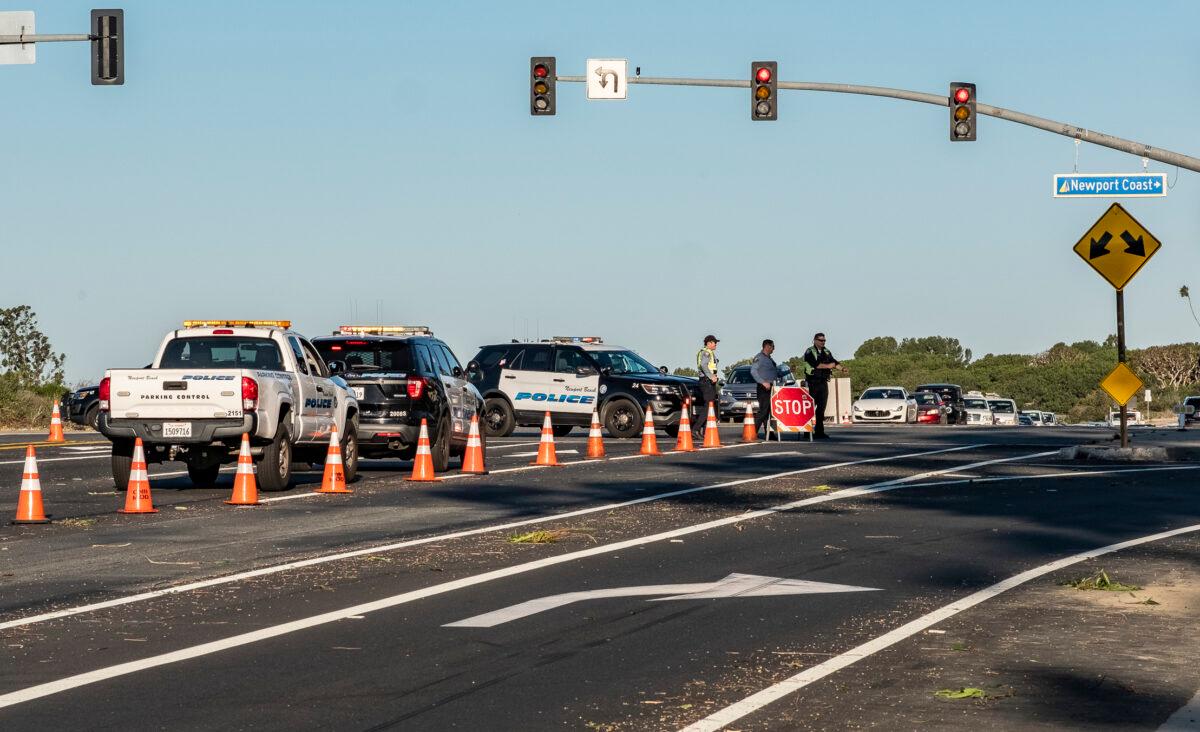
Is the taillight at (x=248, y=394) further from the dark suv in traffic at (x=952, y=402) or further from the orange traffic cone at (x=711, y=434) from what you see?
the dark suv in traffic at (x=952, y=402)

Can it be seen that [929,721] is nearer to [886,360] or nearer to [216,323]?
[216,323]

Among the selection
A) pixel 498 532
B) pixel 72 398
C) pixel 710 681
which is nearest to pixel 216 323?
pixel 498 532

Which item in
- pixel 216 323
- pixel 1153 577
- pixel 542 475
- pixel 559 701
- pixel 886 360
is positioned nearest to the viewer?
pixel 559 701

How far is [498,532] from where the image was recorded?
49.2 ft

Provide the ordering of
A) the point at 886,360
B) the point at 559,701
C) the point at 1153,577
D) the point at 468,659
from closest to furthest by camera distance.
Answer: the point at 559,701, the point at 468,659, the point at 1153,577, the point at 886,360

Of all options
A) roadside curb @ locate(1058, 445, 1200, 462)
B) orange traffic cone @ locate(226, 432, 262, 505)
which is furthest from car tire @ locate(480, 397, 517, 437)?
orange traffic cone @ locate(226, 432, 262, 505)

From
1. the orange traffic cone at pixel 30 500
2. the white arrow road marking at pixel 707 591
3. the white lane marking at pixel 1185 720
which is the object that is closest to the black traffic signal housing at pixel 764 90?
the orange traffic cone at pixel 30 500

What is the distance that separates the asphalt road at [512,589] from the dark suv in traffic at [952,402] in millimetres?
43660

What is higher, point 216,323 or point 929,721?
point 216,323

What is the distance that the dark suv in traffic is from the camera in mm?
65188

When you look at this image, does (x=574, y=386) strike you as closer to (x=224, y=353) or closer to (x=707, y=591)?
(x=224, y=353)

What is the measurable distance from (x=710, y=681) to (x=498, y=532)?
6.97 meters

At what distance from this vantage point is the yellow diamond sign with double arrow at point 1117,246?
24734 mm

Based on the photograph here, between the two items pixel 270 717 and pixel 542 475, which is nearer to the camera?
pixel 270 717
